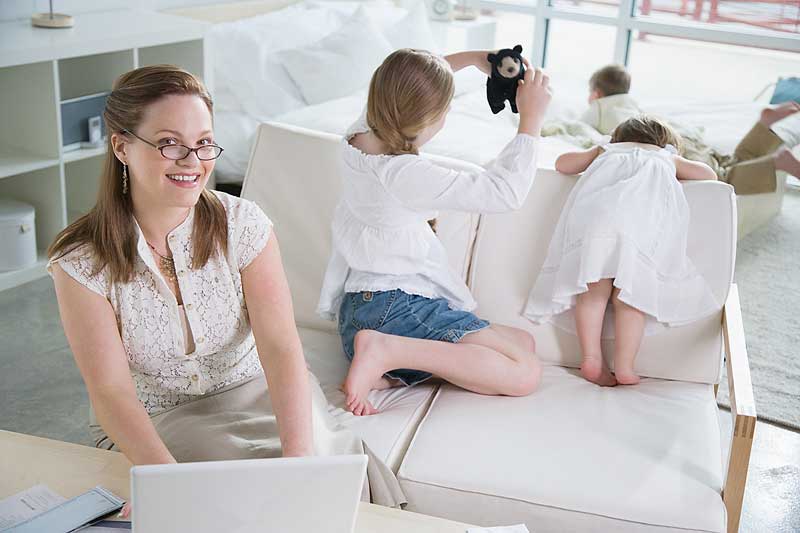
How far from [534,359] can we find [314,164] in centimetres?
76

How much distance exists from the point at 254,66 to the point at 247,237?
8.87 feet

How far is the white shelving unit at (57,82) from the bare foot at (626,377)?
227 cm

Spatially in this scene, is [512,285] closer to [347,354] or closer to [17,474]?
[347,354]

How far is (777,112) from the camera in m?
4.11

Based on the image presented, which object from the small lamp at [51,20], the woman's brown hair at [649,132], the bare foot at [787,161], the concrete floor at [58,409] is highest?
the small lamp at [51,20]

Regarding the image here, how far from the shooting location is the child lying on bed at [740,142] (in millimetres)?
3762

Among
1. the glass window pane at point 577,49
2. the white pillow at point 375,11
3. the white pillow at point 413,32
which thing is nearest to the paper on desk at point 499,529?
the white pillow at point 413,32

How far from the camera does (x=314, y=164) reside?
2363 mm

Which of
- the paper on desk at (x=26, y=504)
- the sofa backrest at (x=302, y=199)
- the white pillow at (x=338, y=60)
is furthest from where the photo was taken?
the white pillow at (x=338, y=60)

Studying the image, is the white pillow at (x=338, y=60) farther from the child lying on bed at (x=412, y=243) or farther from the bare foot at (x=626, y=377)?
the bare foot at (x=626, y=377)

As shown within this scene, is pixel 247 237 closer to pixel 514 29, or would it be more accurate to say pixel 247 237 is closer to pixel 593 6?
pixel 593 6

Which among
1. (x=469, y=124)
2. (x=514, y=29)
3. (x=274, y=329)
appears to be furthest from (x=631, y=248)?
(x=514, y=29)

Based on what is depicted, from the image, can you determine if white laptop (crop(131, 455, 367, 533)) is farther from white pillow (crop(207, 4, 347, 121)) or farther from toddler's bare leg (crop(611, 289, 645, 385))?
white pillow (crop(207, 4, 347, 121))

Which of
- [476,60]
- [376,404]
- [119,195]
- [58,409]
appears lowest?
[58,409]
